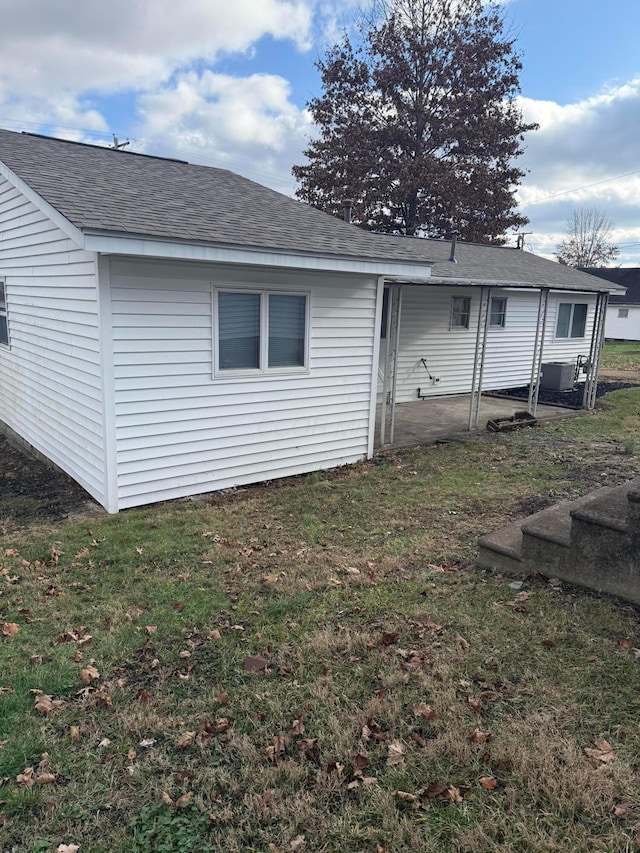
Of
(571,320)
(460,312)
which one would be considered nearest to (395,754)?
(460,312)

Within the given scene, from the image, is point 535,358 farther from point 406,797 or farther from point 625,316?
point 625,316

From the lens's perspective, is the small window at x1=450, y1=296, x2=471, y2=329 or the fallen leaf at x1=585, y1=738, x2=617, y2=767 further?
the small window at x1=450, y1=296, x2=471, y2=329

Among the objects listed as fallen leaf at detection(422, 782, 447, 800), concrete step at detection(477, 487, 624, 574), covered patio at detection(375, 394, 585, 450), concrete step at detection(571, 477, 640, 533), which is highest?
concrete step at detection(571, 477, 640, 533)

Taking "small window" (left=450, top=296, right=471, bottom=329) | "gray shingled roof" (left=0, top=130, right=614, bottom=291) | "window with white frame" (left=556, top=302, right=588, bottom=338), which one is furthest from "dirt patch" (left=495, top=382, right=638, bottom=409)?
"gray shingled roof" (left=0, top=130, right=614, bottom=291)

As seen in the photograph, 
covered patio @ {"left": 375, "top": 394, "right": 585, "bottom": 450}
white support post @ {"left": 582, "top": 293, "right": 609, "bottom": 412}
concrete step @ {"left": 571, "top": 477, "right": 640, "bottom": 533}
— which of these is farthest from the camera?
white support post @ {"left": 582, "top": 293, "right": 609, "bottom": 412}

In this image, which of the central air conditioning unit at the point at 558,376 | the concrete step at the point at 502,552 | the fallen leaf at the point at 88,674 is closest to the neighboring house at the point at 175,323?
the fallen leaf at the point at 88,674

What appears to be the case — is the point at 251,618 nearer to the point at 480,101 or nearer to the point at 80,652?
the point at 80,652

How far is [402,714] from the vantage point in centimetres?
288

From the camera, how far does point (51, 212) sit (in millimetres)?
5516

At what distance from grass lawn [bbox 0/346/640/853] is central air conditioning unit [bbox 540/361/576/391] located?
11.1m

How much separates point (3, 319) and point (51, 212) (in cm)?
414

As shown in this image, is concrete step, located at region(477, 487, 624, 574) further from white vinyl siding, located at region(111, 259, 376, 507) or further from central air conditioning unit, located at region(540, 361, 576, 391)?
central air conditioning unit, located at region(540, 361, 576, 391)

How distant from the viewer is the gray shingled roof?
5695mm

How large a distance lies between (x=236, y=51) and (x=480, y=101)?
35.6 feet
